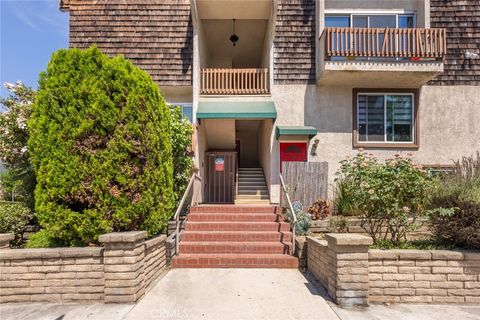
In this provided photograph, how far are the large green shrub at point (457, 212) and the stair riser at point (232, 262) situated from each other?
2888 mm

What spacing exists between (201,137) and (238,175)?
105 inches

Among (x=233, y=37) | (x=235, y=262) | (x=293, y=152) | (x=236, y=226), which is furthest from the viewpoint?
(x=233, y=37)

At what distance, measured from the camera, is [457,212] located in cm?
489

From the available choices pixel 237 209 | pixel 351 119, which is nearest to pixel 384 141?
pixel 351 119

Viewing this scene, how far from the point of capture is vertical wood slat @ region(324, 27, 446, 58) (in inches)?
365

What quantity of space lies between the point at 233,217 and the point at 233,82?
5.43 meters

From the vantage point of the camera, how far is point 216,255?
21.8ft

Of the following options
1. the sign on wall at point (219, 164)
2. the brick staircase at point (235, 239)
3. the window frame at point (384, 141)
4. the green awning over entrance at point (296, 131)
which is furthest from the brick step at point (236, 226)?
the window frame at point (384, 141)

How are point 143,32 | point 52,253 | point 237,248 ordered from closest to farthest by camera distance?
point 52,253 → point 237,248 → point 143,32

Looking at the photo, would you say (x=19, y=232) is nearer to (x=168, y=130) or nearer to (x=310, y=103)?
(x=168, y=130)

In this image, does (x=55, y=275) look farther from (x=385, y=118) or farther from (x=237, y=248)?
(x=385, y=118)

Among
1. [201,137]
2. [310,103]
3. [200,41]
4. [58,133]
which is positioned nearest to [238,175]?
[201,137]

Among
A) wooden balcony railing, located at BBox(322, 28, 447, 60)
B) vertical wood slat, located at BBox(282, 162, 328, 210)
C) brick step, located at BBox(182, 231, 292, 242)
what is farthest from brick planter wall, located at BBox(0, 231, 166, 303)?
wooden balcony railing, located at BBox(322, 28, 447, 60)

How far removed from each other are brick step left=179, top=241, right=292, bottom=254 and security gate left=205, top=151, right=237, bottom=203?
485 centimetres
